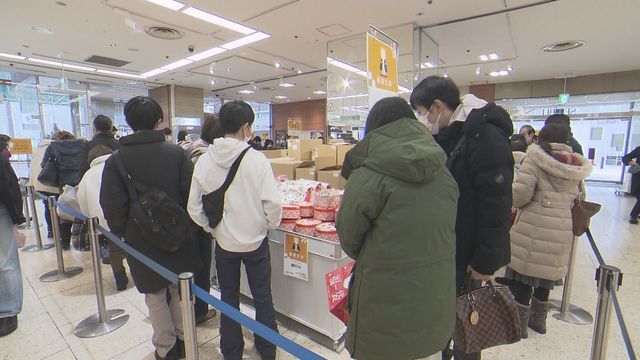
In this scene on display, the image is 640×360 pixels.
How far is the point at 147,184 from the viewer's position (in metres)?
1.77

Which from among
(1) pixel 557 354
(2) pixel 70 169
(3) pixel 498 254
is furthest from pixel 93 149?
(1) pixel 557 354

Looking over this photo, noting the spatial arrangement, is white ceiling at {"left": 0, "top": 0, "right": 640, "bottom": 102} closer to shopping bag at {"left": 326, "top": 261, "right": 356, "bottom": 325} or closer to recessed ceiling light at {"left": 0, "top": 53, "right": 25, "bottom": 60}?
recessed ceiling light at {"left": 0, "top": 53, "right": 25, "bottom": 60}

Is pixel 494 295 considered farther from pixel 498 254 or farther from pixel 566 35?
pixel 566 35

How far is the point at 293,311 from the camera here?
2.37 meters

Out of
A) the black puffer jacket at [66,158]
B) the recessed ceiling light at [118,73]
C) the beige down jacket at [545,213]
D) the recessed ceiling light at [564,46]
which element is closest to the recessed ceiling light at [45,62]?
the recessed ceiling light at [118,73]

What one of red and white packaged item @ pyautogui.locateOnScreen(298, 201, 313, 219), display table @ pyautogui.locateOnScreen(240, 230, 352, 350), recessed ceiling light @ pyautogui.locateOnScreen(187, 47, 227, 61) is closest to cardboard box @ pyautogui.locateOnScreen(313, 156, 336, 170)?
red and white packaged item @ pyautogui.locateOnScreen(298, 201, 313, 219)

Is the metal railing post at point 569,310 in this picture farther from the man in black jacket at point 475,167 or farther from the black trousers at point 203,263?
the black trousers at point 203,263

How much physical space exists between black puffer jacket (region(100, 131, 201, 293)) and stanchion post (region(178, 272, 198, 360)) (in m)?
0.57

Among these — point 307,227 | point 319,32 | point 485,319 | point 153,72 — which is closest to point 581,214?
point 485,319

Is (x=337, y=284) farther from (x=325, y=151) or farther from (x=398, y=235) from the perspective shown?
(x=325, y=151)

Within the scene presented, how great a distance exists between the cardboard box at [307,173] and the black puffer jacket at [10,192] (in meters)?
2.37

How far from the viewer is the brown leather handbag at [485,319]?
1.34 m

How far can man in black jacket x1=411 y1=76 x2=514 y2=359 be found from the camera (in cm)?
133

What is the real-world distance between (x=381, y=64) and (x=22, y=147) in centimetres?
708
